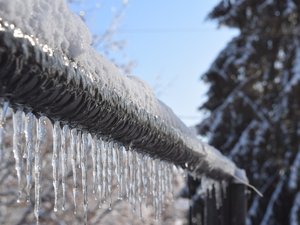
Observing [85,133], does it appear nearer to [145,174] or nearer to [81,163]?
[81,163]

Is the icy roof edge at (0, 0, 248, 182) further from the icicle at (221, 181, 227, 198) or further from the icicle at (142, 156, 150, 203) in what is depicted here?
the icicle at (221, 181, 227, 198)

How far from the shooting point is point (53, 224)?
8477mm

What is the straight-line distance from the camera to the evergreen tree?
370 inches

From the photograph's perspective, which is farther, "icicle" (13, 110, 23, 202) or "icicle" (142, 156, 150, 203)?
"icicle" (142, 156, 150, 203)

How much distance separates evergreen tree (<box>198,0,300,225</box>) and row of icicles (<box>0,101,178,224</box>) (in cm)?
778

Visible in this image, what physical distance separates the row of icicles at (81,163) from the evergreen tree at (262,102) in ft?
25.5

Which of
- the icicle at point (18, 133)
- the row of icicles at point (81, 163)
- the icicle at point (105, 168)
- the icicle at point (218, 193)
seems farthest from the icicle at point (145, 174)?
the icicle at point (218, 193)

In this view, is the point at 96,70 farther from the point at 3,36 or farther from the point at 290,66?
the point at 290,66

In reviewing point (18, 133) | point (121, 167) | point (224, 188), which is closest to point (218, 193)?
point (224, 188)

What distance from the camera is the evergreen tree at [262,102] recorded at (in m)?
9.40

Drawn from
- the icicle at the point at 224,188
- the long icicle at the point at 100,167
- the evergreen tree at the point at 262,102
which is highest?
the evergreen tree at the point at 262,102

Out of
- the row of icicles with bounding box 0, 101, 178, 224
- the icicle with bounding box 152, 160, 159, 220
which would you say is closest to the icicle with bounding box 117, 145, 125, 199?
the row of icicles with bounding box 0, 101, 178, 224

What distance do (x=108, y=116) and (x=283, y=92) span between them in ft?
28.8

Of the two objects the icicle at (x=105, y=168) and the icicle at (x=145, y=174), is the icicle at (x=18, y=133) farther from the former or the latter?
the icicle at (x=145, y=174)
